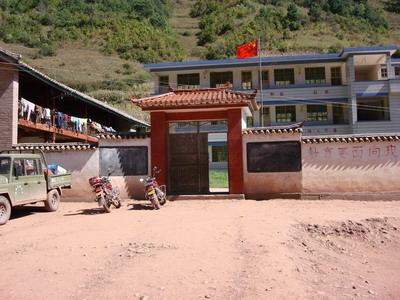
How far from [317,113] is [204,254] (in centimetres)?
2885

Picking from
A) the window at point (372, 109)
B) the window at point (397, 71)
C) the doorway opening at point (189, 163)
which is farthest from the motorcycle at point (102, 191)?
the window at point (397, 71)

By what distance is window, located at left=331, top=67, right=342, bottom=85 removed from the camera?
34.3 metres

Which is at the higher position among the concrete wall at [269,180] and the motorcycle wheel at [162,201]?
the concrete wall at [269,180]

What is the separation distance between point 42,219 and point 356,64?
30.0 metres

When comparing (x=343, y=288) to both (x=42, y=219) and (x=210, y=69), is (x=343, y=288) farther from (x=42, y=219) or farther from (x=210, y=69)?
(x=210, y=69)

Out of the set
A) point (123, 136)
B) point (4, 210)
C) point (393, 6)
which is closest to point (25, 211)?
point (4, 210)

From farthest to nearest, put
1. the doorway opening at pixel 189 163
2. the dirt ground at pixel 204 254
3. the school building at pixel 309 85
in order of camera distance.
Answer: the school building at pixel 309 85 < the doorway opening at pixel 189 163 < the dirt ground at pixel 204 254

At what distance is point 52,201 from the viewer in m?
13.0

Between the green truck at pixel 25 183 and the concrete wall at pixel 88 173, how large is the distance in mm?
Result: 1832

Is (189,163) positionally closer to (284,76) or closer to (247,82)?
(247,82)

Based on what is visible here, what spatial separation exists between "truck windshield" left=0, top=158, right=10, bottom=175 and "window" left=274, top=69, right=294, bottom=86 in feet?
88.0

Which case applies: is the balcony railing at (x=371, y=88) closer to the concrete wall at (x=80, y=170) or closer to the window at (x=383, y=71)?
the window at (x=383, y=71)

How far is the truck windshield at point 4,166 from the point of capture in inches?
431

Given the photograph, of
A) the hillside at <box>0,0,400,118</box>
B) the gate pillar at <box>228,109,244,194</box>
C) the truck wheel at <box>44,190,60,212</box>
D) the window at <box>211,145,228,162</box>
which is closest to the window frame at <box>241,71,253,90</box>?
the window at <box>211,145,228,162</box>
